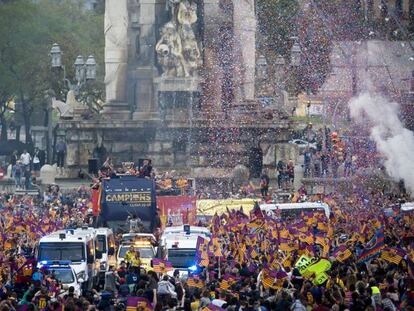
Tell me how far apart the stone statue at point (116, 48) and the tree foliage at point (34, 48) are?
14.9 meters

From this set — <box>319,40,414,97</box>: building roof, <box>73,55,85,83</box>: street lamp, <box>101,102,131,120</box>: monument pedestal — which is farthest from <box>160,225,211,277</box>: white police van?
<box>319,40,414,97</box>: building roof

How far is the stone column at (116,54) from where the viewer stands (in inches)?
3061

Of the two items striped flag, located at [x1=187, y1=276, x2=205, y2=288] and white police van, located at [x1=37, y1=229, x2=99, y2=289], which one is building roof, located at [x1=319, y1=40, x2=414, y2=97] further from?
striped flag, located at [x1=187, y1=276, x2=205, y2=288]

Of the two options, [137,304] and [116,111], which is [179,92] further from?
[137,304]

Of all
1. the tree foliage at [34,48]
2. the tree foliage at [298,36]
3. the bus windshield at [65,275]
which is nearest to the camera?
the bus windshield at [65,275]

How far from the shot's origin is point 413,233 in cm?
4081

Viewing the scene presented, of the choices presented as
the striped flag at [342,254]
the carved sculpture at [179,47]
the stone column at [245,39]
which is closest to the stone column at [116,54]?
the carved sculpture at [179,47]

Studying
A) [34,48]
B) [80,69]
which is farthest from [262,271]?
[34,48]

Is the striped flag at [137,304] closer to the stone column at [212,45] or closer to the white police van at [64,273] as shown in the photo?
the white police van at [64,273]

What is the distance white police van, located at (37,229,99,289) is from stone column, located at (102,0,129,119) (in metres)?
34.8

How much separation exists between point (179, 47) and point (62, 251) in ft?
111

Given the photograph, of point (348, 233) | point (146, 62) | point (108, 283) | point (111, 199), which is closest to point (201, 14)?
point (146, 62)

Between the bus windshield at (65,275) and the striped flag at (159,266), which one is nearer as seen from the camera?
the striped flag at (159,266)

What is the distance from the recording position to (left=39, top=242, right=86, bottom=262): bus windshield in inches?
1663
